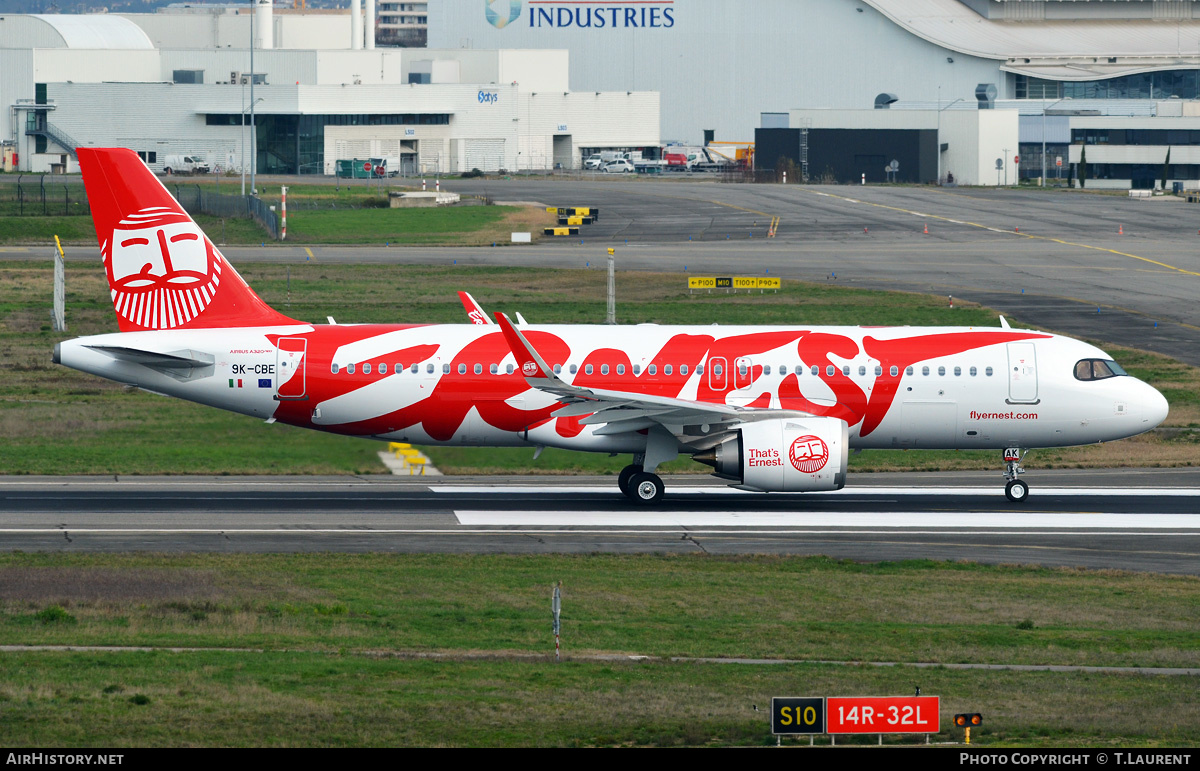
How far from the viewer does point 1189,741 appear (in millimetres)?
17984

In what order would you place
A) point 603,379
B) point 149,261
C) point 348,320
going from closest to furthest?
point 603,379, point 149,261, point 348,320

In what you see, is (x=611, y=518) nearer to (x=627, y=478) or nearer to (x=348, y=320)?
(x=627, y=478)

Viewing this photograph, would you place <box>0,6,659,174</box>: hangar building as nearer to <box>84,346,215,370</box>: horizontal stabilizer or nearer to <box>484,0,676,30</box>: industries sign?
<box>484,0,676,30</box>: industries sign

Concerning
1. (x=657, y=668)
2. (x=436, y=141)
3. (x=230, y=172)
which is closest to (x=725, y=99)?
(x=436, y=141)

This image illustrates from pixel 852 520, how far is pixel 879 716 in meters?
20.3

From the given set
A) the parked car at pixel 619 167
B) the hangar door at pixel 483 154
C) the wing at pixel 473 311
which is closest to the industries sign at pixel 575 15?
the parked car at pixel 619 167

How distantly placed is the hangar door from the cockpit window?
12930 centimetres

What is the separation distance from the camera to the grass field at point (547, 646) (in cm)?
1841

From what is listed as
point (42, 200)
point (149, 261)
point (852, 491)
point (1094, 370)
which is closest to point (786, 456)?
point (852, 491)

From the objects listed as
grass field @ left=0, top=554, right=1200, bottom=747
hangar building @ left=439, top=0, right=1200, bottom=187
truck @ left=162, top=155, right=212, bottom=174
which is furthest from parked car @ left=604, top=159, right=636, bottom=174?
grass field @ left=0, top=554, right=1200, bottom=747

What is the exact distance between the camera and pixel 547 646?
23031mm

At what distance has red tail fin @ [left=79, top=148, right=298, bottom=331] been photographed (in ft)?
122

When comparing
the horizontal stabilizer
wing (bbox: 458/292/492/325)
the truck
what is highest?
the truck

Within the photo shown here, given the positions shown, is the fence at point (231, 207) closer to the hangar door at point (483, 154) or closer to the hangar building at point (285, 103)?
the hangar building at point (285, 103)
